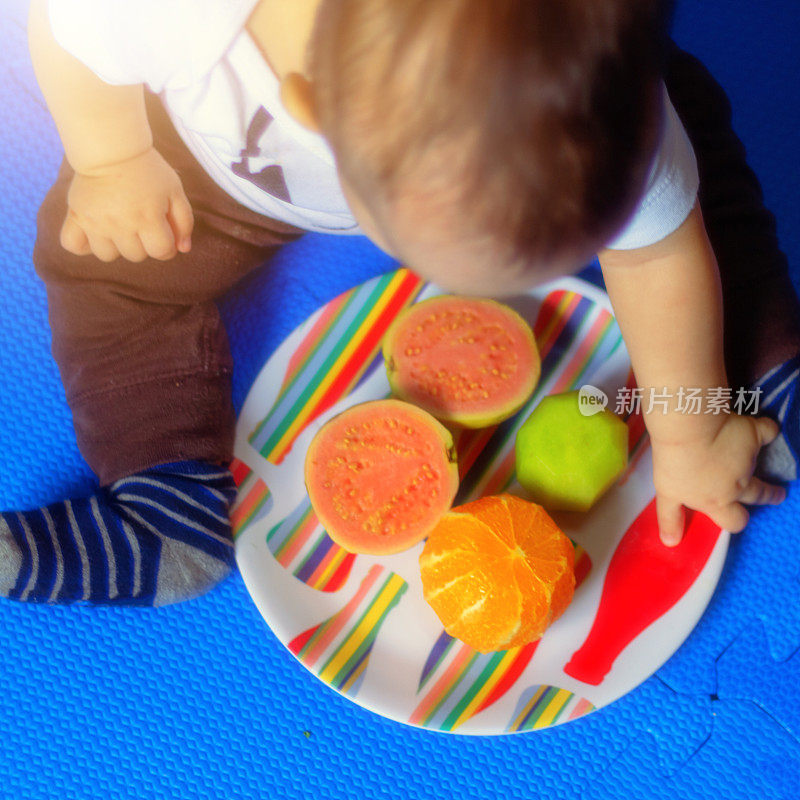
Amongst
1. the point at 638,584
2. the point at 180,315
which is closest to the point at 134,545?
the point at 180,315

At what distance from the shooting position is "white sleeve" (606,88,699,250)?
58cm

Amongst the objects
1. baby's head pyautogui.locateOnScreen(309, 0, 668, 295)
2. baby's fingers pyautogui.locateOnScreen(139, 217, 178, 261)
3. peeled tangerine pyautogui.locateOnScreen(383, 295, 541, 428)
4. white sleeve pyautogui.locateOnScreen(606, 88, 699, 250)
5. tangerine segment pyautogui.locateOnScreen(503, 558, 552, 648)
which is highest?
baby's head pyautogui.locateOnScreen(309, 0, 668, 295)

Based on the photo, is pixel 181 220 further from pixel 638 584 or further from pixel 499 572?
pixel 638 584

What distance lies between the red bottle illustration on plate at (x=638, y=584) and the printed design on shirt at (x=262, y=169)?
45 centimetres

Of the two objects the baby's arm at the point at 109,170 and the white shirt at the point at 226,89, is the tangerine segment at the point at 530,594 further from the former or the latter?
the baby's arm at the point at 109,170

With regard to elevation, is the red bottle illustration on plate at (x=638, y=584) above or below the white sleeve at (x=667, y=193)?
below

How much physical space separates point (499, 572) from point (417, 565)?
0.39 ft

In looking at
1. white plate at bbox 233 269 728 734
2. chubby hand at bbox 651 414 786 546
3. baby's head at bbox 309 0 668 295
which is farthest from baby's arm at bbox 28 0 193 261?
chubby hand at bbox 651 414 786 546

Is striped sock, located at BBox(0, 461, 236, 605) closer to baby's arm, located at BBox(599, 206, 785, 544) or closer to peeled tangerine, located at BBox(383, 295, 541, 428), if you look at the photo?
peeled tangerine, located at BBox(383, 295, 541, 428)

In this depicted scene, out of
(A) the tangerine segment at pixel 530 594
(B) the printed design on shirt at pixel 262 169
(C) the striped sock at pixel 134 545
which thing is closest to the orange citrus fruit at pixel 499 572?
(A) the tangerine segment at pixel 530 594

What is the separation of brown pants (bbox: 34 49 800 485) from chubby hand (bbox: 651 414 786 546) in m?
0.07

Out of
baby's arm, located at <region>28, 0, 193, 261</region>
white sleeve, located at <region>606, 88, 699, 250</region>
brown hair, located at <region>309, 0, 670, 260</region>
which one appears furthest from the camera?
baby's arm, located at <region>28, 0, 193, 261</region>

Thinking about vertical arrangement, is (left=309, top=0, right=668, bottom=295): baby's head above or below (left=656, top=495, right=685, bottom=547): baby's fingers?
above

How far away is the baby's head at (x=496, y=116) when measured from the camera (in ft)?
1.23
